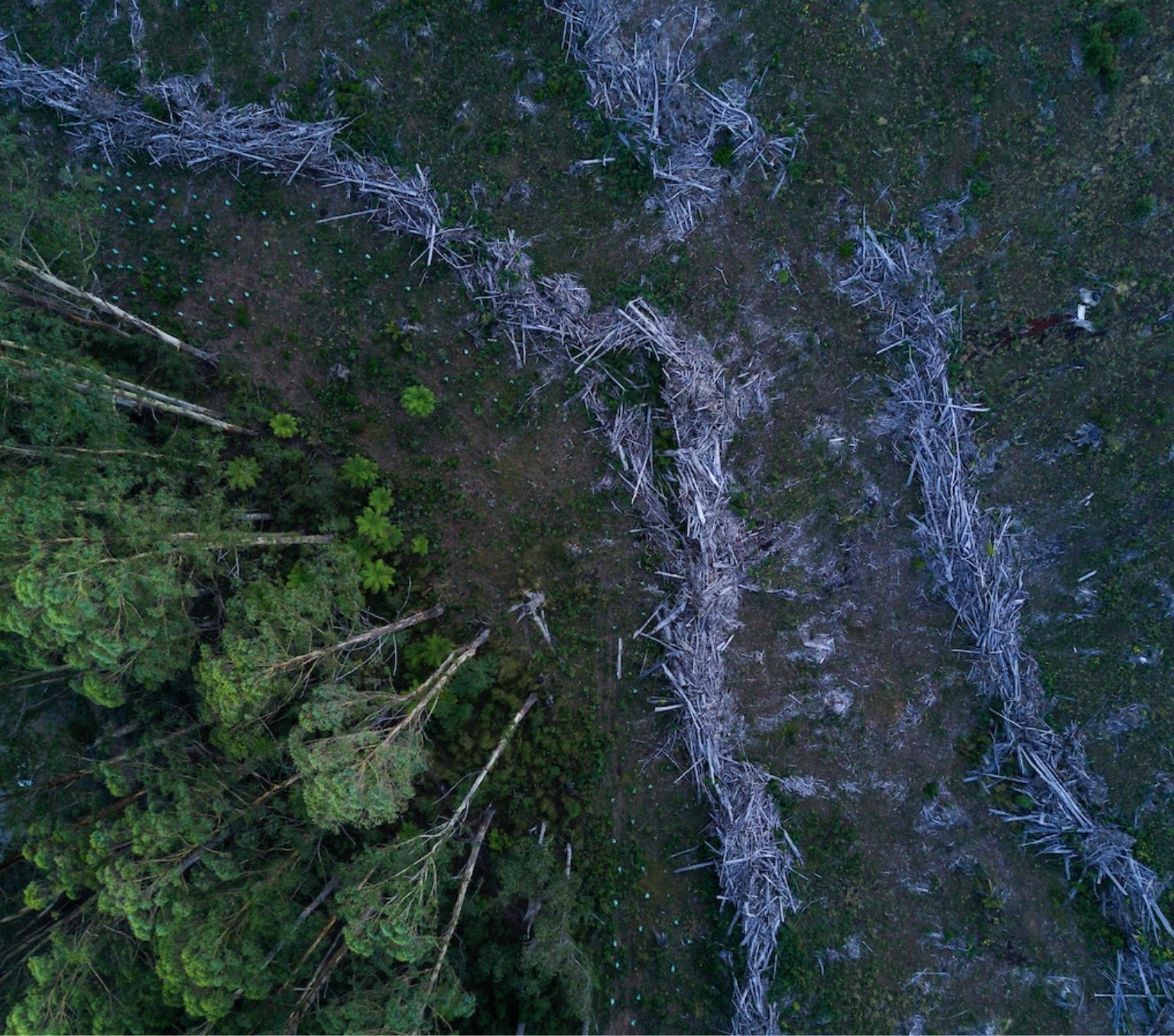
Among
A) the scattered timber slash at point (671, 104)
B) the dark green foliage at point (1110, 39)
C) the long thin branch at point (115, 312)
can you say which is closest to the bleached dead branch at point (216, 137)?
the long thin branch at point (115, 312)

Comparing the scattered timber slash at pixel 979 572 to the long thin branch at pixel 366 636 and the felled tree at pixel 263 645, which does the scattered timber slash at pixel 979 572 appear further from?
the felled tree at pixel 263 645

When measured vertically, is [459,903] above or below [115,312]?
below

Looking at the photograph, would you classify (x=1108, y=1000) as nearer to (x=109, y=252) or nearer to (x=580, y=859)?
(x=580, y=859)

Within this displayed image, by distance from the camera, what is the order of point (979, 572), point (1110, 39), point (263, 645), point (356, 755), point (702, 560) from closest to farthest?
1. point (356, 755)
2. point (263, 645)
3. point (1110, 39)
4. point (979, 572)
5. point (702, 560)

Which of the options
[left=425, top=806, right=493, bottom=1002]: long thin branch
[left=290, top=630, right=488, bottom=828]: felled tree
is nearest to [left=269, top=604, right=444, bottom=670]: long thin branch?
[left=290, top=630, right=488, bottom=828]: felled tree

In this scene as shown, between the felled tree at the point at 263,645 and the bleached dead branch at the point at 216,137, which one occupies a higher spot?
the bleached dead branch at the point at 216,137

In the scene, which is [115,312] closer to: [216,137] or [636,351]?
[216,137]

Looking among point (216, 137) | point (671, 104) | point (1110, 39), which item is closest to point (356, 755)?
point (216, 137)
